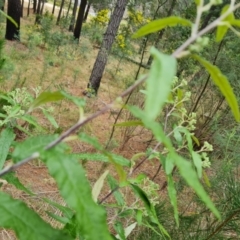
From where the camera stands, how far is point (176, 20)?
574 millimetres

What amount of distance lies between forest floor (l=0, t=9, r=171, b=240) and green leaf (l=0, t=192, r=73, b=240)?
7.38ft

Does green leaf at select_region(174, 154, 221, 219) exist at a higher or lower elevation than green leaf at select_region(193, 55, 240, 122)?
lower

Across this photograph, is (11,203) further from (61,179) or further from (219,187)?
(219,187)

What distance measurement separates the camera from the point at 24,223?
590mm

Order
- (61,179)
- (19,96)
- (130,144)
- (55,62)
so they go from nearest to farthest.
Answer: (61,179), (19,96), (130,144), (55,62)

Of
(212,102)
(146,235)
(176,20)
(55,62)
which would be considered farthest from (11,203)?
(55,62)

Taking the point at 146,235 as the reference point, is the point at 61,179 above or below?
above

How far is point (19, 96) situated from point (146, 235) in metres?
1.41

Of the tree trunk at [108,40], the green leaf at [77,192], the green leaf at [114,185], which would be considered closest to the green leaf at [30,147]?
the green leaf at [77,192]

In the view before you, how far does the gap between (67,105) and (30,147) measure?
21.3 ft

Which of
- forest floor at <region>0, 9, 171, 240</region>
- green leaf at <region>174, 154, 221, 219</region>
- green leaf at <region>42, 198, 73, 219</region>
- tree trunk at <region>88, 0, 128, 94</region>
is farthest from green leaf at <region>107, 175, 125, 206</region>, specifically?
tree trunk at <region>88, 0, 128, 94</region>

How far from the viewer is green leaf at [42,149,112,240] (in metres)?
0.53

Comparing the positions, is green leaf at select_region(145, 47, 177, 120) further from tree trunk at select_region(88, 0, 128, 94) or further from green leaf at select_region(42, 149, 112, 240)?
tree trunk at select_region(88, 0, 128, 94)

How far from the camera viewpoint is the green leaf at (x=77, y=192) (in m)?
0.53
